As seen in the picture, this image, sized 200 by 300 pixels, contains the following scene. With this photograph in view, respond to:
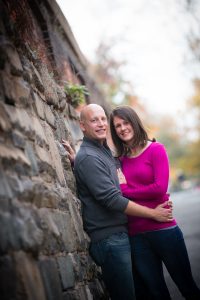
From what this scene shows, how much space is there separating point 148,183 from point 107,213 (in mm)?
599

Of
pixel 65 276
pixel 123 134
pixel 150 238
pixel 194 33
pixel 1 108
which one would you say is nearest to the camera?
pixel 1 108

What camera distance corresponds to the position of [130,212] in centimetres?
369

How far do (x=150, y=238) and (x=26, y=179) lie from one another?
1.75 meters

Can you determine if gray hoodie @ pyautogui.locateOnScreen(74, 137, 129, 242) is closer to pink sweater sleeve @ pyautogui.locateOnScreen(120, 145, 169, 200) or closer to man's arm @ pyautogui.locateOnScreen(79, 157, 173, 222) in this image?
man's arm @ pyautogui.locateOnScreen(79, 157, 173, 222)

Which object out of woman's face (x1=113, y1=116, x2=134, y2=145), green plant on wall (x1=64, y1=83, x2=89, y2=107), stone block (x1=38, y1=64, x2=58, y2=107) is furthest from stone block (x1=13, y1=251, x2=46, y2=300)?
green plant on wall (x1=64, y1=83, x2=89, y2=107)

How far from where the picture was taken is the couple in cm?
362

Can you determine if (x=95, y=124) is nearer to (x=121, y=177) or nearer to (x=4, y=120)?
(x=121, y=177)

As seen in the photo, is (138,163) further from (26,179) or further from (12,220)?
(12,220)

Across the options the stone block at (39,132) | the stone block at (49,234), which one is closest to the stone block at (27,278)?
the stone block at (49,234)

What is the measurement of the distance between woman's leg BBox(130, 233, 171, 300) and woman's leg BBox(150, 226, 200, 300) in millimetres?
122

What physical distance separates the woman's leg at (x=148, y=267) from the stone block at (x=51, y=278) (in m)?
1.27

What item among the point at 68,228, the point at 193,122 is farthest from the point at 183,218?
the point at 193,122

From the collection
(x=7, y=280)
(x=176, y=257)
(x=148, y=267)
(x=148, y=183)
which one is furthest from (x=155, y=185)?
(x=7, y=280)

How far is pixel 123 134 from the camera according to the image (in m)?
4.28
